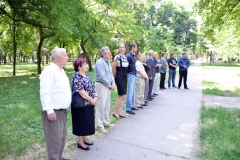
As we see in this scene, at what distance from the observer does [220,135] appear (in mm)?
4648

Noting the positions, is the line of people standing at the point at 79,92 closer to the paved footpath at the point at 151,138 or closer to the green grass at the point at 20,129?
the paved footpath at the point at 151,138

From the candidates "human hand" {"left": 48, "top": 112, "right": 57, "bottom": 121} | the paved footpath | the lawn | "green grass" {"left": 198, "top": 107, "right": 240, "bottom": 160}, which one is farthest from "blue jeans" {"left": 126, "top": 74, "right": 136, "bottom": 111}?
the lawn

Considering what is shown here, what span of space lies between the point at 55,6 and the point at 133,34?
493 inches

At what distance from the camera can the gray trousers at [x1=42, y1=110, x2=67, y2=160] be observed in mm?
3088

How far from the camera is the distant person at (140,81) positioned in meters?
6.86

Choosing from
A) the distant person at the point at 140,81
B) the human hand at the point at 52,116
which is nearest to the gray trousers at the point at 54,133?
the human hand at the point at 52,116

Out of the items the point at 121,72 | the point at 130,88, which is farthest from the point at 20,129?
the point at 130,88

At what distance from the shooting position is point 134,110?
6.82 meters

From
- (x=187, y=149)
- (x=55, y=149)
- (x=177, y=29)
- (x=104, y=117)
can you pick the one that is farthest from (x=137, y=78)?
(x=177, y=29)

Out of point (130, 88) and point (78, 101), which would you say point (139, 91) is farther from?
point (78, 101)

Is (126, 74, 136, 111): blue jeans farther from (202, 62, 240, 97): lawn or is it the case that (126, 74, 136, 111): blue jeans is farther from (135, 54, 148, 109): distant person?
→ (202, 62, 240, 97): lawn

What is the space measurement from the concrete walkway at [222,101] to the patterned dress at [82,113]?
555 centimetres

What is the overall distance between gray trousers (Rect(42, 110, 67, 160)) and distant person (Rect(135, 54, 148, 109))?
13.0ft

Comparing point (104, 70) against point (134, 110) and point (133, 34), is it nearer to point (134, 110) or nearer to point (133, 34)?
point (134, 110)
